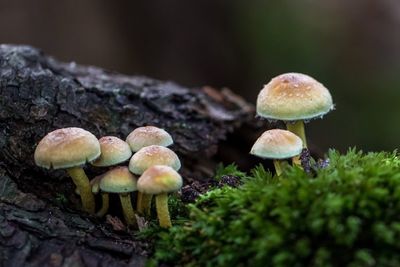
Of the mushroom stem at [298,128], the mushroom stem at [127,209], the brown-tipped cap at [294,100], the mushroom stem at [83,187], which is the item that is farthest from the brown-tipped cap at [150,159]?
the mushroom stem at [298,128]

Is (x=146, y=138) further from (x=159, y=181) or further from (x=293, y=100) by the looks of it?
(x=293, y=100)

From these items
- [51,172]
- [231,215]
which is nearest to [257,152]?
[231,215]

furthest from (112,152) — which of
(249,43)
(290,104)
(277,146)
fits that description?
(249,43)

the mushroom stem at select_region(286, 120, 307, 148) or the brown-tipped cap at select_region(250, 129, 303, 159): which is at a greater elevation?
the brown-tipped cap at select_region(250, 129, 303, 159)

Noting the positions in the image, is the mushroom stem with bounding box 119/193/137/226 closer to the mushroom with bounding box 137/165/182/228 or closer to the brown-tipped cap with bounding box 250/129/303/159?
the mushroom with bounding box 137/165/182/228

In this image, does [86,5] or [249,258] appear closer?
[249,258]

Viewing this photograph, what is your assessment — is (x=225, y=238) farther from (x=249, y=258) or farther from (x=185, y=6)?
(x=185, y=6)

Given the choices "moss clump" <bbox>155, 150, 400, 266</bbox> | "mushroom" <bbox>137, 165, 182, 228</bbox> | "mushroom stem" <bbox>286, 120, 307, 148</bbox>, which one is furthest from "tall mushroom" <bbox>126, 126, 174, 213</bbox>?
"mushroom stem" <bbox>286, 120, 307, 148</bbox>
